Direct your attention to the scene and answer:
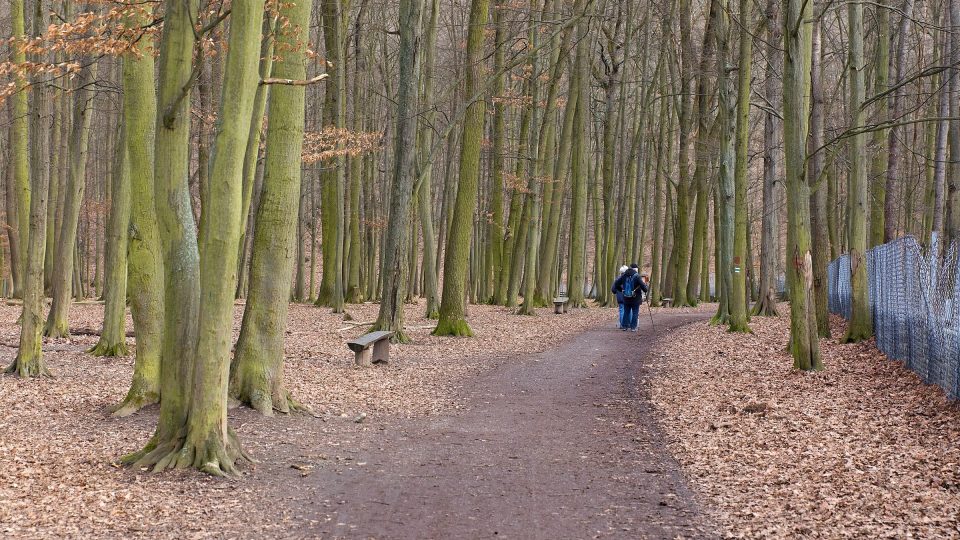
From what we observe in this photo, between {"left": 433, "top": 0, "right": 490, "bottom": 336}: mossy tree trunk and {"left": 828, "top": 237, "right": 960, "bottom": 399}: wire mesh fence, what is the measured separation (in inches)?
303

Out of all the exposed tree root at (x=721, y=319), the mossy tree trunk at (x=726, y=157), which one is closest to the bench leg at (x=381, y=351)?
the mossy tree trunk at (x=726, y=157)

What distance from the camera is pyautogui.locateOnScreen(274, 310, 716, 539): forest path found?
571 centimetres

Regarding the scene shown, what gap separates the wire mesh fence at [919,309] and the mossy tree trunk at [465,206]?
769 cm

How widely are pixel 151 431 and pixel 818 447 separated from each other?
591 cm

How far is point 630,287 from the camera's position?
20797 mm

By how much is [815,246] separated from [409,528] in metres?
11.9

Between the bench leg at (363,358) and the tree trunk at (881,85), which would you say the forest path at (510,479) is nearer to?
the bench leg at (363,358)

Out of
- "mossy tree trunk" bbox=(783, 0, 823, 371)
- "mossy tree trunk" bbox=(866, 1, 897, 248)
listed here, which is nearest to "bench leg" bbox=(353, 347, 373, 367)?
"mossy tree trunk" bbox=(783, 0, 823, 371)

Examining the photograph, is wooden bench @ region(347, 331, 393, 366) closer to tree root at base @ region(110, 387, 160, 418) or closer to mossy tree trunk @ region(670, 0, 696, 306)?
tree root at base @ region(110, 387, 160, 418)

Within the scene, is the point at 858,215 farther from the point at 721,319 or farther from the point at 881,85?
the point at 721,319

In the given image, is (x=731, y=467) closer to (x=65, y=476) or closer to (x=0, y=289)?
(x=65, y=476)

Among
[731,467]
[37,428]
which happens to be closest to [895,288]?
[731,467]

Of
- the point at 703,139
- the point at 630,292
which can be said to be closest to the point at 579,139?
the point at 703,139

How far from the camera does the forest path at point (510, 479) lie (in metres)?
5.71
